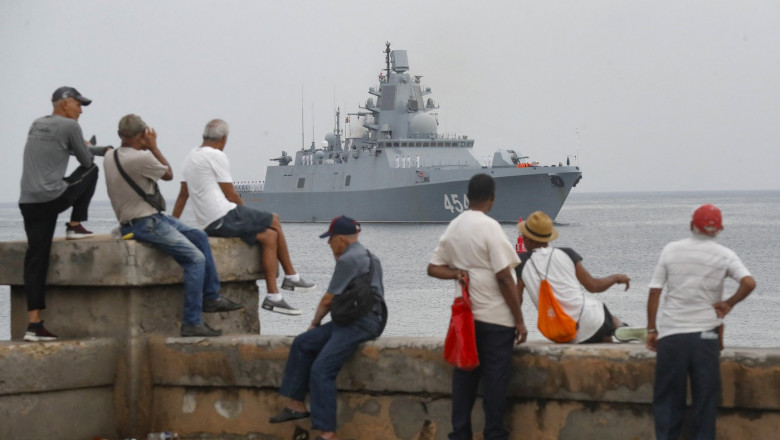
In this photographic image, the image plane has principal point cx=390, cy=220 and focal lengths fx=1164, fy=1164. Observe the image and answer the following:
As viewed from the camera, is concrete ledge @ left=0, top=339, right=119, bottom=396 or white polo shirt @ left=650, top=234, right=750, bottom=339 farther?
concrete ledge @ left=0, top=339, right=119, bottom=396

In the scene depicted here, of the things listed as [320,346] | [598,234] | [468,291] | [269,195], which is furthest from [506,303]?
[269,195]

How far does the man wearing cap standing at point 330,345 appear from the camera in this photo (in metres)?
5.17

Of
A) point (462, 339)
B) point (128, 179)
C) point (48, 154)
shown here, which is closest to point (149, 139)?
point (128, 179)

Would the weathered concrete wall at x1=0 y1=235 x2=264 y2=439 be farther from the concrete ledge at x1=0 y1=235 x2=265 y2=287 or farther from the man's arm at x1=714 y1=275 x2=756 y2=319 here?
the man's arm at x1=714 y1=275 x2=756 y2=319

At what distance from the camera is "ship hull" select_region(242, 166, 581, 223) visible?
195ft

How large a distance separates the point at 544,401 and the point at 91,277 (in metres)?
2.28

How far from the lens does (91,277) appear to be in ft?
18.6

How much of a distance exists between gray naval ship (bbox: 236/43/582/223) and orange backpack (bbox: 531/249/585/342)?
5266 centimetres

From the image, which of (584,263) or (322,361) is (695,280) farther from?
(584,263)

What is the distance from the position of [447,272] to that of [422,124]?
60.6 m

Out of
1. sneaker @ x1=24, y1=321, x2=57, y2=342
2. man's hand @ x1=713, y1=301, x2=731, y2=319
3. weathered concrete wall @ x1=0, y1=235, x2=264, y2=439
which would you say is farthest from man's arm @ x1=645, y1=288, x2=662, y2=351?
sneaker @ x1=24, y1=321, x2=57, y2=342

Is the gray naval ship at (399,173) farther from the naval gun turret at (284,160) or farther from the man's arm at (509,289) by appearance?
the man's arm at (509,289)

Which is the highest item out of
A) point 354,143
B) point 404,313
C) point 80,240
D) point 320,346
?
point 354,143

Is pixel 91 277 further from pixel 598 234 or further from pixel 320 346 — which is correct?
pixel 598 234
